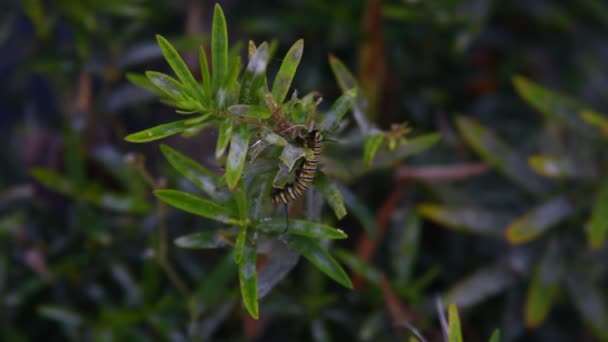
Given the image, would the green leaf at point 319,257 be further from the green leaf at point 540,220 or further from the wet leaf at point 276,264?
the green leaf at point 540,220

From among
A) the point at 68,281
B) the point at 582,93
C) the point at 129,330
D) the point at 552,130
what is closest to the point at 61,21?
the point at 68,281

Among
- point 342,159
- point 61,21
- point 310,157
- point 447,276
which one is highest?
point 310,157

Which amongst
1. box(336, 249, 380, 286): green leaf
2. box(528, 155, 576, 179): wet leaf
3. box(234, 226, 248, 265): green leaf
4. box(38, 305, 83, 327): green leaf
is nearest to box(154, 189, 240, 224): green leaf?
box(234, 226, 248, 265): green leaf

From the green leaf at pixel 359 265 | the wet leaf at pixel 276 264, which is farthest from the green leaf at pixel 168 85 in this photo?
the green leaf at pixel 359 265

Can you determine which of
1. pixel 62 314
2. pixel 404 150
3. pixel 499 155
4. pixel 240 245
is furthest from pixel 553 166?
pixel 62 314

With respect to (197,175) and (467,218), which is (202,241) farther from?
(467,218)

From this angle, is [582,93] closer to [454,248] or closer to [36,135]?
[454,248]
